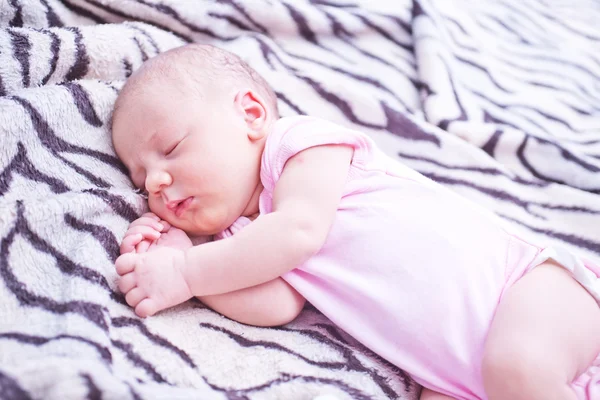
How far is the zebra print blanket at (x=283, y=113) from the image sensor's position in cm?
77

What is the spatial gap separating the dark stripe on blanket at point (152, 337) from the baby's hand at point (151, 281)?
0.07 ft

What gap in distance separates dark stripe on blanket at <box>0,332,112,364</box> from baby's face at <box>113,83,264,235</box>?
32 cm

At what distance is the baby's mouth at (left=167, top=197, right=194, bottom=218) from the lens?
960 millimetres

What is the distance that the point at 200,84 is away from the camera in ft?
3.32

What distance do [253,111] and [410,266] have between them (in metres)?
0.42

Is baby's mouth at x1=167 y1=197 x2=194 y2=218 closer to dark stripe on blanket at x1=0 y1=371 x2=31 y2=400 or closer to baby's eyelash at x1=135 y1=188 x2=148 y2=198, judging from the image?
baby's eyelash at x1=135 y1=188 x2=148 y2=198

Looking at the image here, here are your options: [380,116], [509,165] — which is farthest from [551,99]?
[380,116]

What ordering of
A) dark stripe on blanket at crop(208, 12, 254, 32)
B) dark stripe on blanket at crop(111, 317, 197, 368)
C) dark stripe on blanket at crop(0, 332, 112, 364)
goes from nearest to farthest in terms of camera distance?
dark stripe on blanket at crop(0, 332, 112, 364) < dark stripe on blanket at crop(111, 317, 197, 368) < dark stripe on blanket at crop(208, 12, 254, 32)

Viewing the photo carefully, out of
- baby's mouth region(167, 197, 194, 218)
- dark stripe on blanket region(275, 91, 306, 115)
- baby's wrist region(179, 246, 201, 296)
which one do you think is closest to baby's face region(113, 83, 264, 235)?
baby's mouth region(167, 197, 194, 218)

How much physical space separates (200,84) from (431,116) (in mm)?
645

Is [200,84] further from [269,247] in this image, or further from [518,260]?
[518,260]

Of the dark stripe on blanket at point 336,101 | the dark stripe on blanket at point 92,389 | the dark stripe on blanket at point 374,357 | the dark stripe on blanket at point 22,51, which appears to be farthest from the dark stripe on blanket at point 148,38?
the dark stripe on blanket at point 92,389

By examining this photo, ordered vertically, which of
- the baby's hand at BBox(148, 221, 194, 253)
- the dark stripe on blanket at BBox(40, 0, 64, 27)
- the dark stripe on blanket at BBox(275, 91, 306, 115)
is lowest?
the baby's hand at BBox(148, 221, 194, 253)

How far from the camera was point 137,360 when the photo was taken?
2.49 ft
